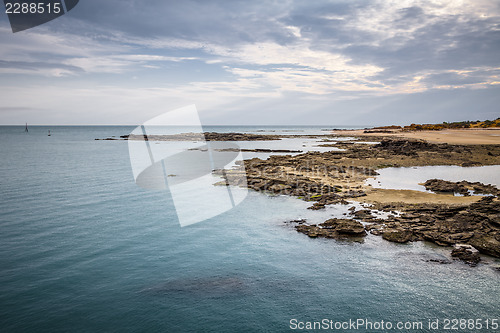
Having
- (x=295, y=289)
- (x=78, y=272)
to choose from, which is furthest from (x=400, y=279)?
(x=78, y=272)

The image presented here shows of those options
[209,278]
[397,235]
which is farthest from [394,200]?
[209,278]

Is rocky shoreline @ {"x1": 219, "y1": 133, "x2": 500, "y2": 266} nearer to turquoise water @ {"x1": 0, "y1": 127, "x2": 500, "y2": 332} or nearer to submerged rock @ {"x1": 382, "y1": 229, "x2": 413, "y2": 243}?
submerged rock @ {"x1": 382, "y1": 229, "x2": 413, "y2": 243}

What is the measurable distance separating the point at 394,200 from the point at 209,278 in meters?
14.1

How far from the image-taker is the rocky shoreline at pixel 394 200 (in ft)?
43.4

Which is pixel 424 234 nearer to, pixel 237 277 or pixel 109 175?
pixel 237 277

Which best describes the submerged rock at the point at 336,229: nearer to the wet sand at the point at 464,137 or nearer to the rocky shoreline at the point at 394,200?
the rocky shoreline at the point at 394,200

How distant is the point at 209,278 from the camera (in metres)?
10.5

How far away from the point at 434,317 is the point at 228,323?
6.03 meters

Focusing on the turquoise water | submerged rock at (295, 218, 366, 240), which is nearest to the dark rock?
the turquoise water

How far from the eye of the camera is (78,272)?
10.7m

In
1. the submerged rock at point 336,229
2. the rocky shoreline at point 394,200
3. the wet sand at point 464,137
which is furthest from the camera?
the wet sand at point 464,137
